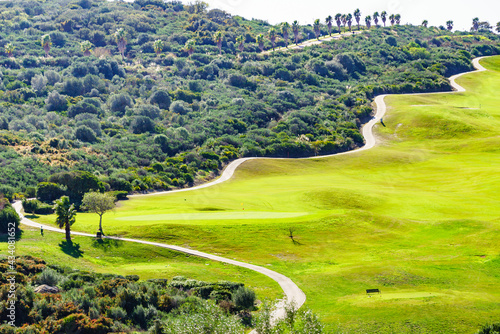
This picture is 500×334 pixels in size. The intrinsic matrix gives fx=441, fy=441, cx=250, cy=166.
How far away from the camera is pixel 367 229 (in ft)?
192

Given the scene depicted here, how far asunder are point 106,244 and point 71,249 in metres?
3.88

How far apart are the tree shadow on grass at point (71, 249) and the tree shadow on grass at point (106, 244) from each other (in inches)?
77.4

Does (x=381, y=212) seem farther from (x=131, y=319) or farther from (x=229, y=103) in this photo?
(x=229, y=103)

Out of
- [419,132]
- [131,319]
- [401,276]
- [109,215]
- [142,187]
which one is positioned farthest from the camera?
[419,132]

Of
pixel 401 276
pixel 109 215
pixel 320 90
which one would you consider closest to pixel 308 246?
pixel 401 276

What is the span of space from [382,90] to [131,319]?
16240 cm

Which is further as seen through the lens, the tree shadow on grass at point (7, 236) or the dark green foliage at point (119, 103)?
the dark green foliage at point (119, 103)

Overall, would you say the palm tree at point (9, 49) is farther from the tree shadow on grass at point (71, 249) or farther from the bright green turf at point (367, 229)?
the tree shadow on grass at point (71, 249)

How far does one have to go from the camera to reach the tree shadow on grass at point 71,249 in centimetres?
4941

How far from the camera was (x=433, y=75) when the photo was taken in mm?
188250

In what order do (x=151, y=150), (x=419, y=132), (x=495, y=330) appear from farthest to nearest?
(x=419, y=132), (x=151, y=150), (x=495, y=330)

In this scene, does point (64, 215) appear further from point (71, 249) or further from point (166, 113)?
point (166, 113)

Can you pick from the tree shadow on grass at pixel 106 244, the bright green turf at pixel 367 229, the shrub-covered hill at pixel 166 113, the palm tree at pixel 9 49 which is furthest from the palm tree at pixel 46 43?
the tree shadow on grass at pixel 106 244

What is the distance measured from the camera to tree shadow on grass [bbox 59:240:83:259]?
4941cm
